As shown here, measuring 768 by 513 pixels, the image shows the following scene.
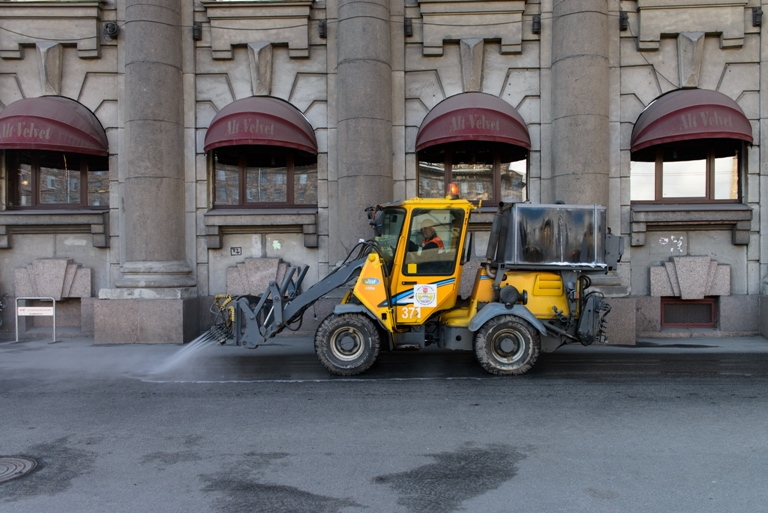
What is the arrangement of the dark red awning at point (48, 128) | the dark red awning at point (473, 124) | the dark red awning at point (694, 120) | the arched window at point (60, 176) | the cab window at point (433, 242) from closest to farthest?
1. the cab window at point (433, 242)
2. the dark red awning at point (694, 120)
3. the dark red awning at point (48, 128)
4. the dark red awning at point (473, 124)
5. the arched window at point (60, 176)

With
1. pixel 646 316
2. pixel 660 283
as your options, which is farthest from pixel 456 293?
pixel 660 283

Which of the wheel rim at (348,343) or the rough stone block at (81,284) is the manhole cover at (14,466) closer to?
the wheel rim at (348,343)

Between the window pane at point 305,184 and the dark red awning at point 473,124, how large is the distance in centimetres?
243

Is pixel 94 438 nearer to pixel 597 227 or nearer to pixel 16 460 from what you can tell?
pixel 16 460

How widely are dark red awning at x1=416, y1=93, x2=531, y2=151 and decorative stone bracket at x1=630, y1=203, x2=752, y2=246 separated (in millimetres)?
2765

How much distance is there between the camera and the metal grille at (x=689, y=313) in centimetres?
1152

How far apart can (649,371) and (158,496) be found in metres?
6.79

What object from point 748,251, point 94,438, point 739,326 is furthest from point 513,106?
point 94,438

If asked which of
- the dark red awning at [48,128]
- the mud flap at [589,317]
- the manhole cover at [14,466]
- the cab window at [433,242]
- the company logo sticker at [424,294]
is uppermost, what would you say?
the dark red awning at [48,128]

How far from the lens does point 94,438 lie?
543 cm

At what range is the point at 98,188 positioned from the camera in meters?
12.2

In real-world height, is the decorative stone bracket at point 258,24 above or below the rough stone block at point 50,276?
above

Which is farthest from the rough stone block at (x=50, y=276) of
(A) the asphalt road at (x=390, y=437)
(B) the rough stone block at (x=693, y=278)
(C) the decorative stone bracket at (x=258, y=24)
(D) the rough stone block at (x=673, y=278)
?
(B) the rough stone block at (x=693, y=278)

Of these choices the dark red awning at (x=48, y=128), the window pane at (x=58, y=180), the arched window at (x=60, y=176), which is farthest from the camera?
the window pane at (x=58, y=180)
